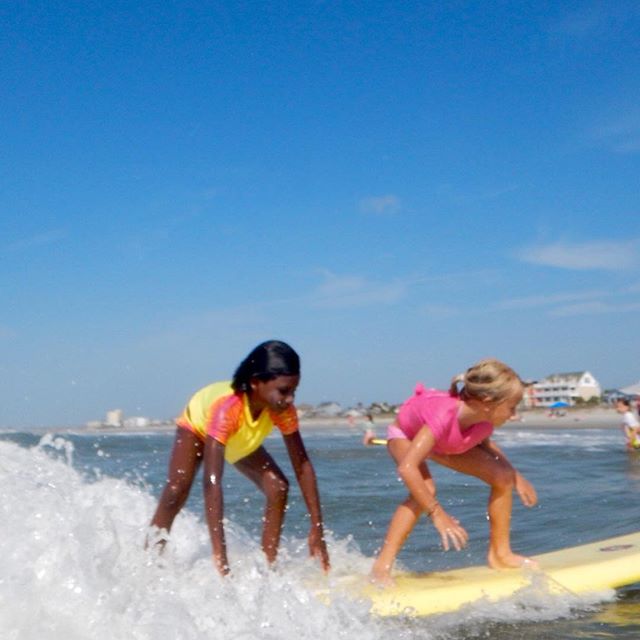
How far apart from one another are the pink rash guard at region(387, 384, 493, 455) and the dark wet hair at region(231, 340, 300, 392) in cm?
80

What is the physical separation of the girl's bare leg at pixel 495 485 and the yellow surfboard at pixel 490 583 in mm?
121

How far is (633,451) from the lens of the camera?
1655cm

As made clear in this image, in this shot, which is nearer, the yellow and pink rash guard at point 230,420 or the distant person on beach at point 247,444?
the distant person on beach at point 247,444

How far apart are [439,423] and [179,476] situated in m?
1.34

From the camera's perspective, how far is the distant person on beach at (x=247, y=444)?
4312 mm

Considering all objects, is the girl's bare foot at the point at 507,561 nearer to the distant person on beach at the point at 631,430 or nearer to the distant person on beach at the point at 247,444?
the distant person on beach at the point at 247,444

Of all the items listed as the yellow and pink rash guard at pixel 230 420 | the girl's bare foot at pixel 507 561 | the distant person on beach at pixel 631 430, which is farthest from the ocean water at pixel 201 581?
the distant person on beach at pixel 631 430

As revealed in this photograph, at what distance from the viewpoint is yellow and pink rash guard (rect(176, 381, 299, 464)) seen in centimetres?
442

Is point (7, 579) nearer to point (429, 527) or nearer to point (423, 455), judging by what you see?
point (423, 455)

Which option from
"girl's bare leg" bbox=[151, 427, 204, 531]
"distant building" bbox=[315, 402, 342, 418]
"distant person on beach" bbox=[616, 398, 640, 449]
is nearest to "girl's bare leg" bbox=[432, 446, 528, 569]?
"girl's bare leg" bbox=[151, 427, 204, 531]

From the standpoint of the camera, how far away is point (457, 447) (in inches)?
187

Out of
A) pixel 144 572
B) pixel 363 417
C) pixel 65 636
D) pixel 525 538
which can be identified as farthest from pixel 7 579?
pixel 363 417

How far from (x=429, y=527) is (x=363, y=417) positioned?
193 feet

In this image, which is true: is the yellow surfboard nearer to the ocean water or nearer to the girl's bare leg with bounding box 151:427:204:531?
the ocean water
